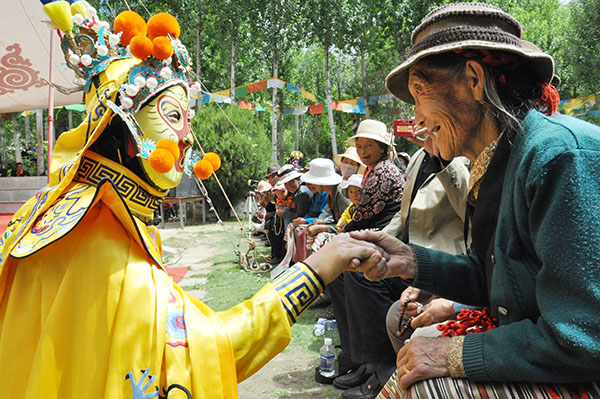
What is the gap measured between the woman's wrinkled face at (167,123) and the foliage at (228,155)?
15356 millimetres

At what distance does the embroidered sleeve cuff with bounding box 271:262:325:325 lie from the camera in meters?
1.63

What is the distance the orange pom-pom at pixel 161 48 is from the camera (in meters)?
1.79

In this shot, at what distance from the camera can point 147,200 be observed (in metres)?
1.88

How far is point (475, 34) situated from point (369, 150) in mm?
3178

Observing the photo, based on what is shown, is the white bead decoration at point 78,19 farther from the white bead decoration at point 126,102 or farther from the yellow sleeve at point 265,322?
the yellow sleeve at point 265,322

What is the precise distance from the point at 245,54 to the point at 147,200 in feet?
89.6

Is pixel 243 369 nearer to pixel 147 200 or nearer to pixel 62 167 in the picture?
pixel 147 200

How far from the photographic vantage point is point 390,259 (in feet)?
6.31

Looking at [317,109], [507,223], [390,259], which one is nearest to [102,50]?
[390,259]

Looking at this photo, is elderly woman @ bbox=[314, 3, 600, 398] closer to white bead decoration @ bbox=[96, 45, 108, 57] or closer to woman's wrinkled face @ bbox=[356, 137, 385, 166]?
white bead decoration @ bbox=[96, 45, 108, 57]

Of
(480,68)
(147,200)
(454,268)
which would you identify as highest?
(480,68)

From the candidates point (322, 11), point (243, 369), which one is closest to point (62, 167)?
point (243, 369)

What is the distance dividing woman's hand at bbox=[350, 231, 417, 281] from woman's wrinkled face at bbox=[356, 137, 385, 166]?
2826 millimetres

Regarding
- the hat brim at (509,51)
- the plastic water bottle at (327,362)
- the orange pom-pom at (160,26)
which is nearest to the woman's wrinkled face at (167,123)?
the orange pom-pom at (160,26)
